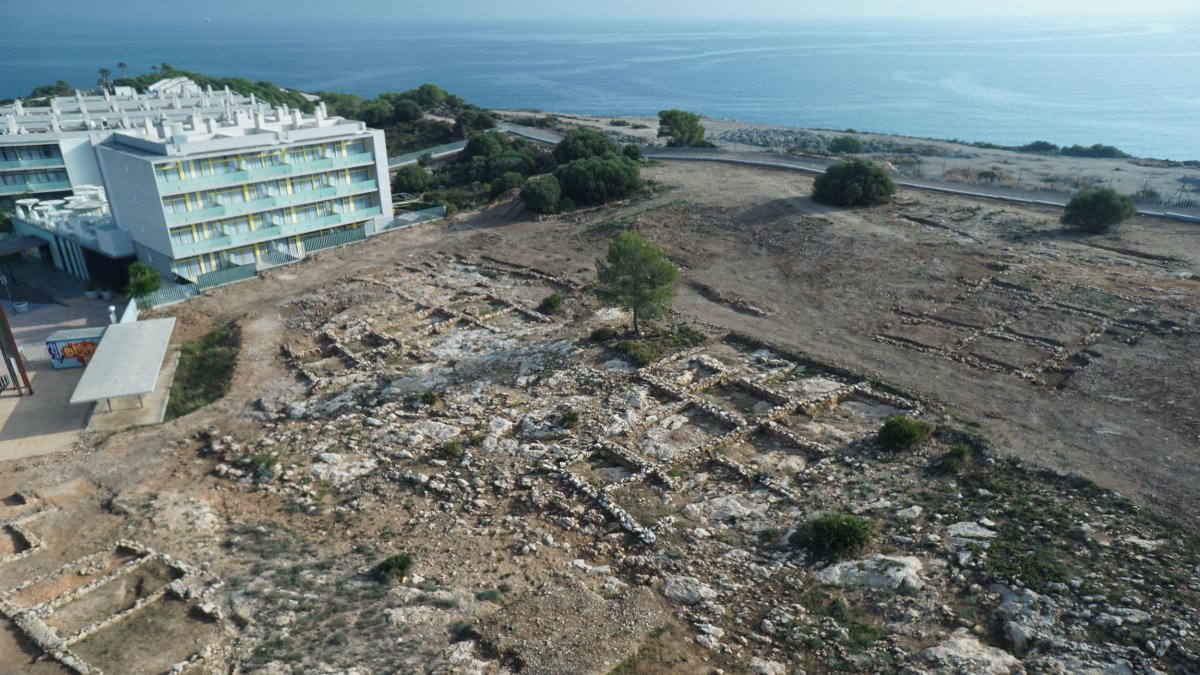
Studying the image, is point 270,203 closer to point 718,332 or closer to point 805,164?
point 718,332

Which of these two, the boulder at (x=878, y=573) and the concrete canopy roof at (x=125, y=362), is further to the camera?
the concrete canopy roof at (x=125, y=362)

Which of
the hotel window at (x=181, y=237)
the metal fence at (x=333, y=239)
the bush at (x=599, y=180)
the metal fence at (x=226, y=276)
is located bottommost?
the metal fence at (x=226, y=276)

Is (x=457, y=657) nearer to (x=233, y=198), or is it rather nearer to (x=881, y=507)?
(x=881, y=507)

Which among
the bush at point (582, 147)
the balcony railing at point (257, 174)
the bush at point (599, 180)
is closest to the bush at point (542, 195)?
the bush at point (599, 180)

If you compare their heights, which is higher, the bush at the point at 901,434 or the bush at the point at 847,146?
the bush at the point at 847,146

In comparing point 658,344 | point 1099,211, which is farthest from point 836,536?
point 1099,211

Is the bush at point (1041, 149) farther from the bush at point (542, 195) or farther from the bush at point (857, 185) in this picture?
the bush at point (542, 195)

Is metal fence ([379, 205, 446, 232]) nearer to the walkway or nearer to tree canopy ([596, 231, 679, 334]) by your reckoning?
the walkway
